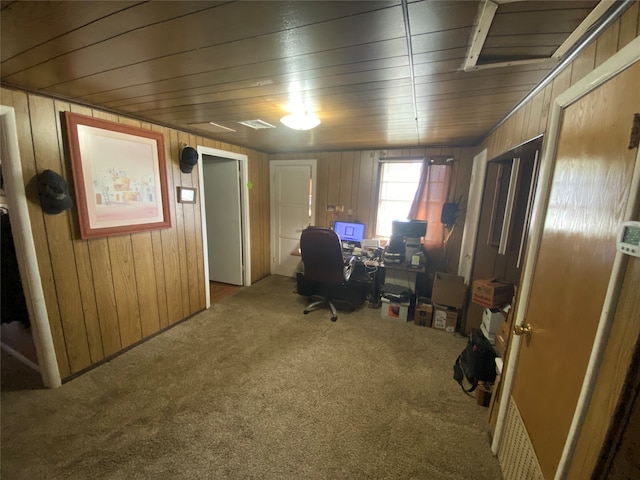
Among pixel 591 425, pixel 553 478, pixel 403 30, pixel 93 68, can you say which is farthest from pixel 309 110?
pixel 553 478

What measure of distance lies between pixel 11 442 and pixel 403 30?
2972mm

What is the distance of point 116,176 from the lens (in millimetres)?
2109

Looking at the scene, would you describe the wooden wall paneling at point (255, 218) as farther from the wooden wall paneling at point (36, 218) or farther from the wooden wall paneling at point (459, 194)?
the wooden wall paneling at point (459, 194)

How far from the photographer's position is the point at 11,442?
4.83ft

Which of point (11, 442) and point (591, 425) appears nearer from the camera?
point (591, 425)

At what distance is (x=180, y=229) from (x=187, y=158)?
77 cm

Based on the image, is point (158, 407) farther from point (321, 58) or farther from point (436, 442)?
point (321, 58)

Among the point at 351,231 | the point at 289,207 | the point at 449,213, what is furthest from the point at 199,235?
the point at 449,213

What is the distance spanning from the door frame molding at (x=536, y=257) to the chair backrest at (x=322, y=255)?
1.60 m

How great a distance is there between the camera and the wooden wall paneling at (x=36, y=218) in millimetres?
1578

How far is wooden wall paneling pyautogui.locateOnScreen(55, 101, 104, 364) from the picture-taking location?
5.94ft

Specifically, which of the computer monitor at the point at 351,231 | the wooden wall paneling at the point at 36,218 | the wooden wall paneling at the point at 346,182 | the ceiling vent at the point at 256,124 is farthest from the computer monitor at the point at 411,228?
the wooden wall paneling at the point at 36,218

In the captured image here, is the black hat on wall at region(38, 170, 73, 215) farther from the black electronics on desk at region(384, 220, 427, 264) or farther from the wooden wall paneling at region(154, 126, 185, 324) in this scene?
the black electronics on desk at region(384, 220, 427, 264)

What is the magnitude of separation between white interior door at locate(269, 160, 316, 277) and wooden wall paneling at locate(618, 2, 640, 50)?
3.42 metres
